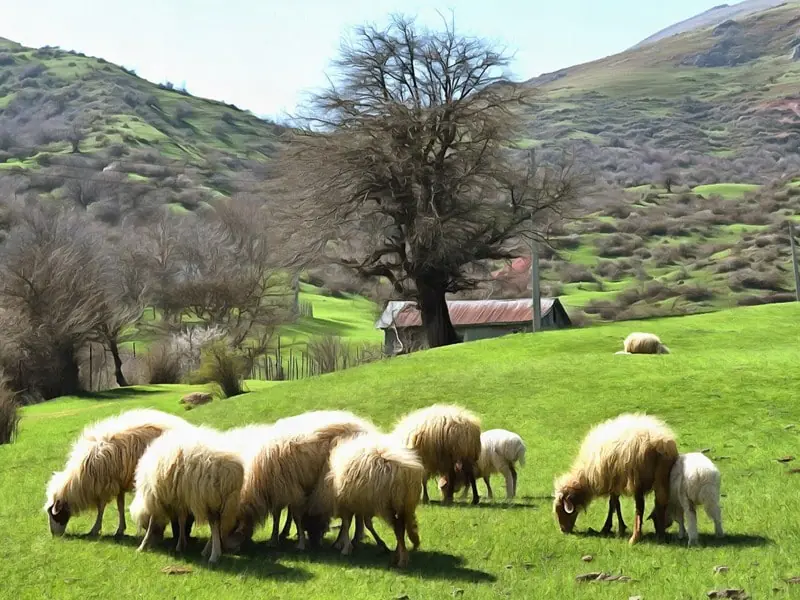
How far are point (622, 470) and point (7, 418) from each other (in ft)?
70.8

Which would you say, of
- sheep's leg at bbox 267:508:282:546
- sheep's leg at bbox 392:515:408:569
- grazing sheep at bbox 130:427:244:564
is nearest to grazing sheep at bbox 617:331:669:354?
sheep's leg at bbox 267:508:282:546

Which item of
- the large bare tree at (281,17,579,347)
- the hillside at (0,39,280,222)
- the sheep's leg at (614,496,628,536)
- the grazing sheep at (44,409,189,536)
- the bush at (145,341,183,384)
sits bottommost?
the bush at (145,341,183,384)

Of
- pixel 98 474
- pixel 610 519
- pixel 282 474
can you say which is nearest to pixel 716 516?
pixel 610 519

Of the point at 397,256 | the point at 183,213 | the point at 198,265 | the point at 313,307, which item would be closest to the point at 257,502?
the point at 397,256

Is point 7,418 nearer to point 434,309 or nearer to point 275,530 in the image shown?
point 275,530

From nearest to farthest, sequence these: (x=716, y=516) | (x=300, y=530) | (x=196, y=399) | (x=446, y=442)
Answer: (x=716, y=516)
(x=300, y=530)
(x=446, y=442)
(x=196, y=399)

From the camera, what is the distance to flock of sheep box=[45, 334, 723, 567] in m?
10.4

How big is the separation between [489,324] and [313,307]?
39.7m

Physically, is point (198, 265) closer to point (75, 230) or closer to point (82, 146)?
point (75, 230)

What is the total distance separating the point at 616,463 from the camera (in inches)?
→ 447

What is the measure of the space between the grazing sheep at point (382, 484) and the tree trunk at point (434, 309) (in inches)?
1121

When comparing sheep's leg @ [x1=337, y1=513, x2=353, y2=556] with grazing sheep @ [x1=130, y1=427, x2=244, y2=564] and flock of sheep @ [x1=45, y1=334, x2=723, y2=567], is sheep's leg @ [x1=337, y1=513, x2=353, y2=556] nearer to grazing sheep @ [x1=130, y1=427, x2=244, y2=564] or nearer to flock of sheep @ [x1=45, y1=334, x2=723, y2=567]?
flock of sheep @ [x1=45, y1=334, x2=723, y2=567]

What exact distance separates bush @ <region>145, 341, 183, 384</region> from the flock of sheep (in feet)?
120

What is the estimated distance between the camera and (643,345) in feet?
100
